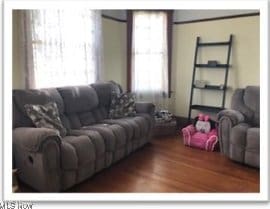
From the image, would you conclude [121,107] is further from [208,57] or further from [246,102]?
[246,102]

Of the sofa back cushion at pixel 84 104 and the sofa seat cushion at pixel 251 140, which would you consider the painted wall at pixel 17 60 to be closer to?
the sofa back cushion at pixel 84 104

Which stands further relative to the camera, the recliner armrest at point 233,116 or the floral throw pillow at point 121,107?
the floral throw pillow at point 121,107

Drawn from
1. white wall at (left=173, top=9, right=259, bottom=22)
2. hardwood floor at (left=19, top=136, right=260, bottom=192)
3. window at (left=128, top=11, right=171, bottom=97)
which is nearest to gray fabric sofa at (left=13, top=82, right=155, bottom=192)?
hardwood floor at (left=19, top=136, right=260, bottom=192)

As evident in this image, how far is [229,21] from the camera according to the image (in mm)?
2174

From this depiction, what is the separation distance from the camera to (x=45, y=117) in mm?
2203

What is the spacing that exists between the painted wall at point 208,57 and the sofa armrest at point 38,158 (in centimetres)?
107

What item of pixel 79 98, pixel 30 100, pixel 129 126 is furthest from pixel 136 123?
pixel 30 100

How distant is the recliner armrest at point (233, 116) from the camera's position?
2.50 m

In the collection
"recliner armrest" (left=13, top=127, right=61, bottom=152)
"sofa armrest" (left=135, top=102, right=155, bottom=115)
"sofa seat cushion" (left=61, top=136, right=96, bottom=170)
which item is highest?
"sofa armrest" (left=135, top=102, right=155, bottom=115)

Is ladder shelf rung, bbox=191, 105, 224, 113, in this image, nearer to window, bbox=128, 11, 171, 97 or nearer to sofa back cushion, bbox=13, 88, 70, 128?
window, bbox=128, 11, 171, 97

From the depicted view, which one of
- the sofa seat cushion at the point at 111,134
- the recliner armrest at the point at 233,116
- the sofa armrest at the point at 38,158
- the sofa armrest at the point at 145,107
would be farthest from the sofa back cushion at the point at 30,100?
the recliner armrest at the point at 233,116

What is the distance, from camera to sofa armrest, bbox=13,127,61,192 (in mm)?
1838

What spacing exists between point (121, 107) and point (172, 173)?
1.03 m
